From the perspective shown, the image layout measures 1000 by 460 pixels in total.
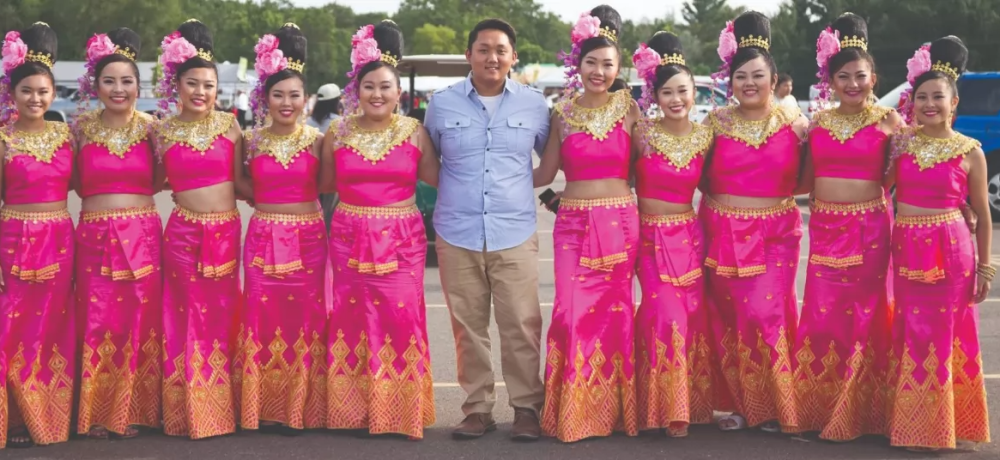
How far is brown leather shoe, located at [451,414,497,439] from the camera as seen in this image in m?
5.55

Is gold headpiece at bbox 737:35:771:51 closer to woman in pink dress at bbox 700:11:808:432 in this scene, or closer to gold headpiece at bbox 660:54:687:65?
woman in pink dress at bbox 700:11:808:432

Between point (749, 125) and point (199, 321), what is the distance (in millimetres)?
2620

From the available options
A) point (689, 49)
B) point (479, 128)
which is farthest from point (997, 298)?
point (689, 49)

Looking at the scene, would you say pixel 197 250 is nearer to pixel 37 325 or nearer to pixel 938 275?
pixel 37 325

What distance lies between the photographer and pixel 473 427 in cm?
557

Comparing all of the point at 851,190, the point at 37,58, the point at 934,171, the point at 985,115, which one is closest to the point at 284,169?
the point at 37,58

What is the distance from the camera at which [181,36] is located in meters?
5.65

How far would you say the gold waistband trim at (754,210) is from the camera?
5496mm

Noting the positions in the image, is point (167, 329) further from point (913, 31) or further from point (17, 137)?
point (913, 31)

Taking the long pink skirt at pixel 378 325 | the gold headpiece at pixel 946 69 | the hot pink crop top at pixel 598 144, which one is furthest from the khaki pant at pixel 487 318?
the gold headpiece at pixel 946 69

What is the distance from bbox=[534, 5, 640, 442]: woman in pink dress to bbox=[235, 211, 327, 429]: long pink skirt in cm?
Result: 107

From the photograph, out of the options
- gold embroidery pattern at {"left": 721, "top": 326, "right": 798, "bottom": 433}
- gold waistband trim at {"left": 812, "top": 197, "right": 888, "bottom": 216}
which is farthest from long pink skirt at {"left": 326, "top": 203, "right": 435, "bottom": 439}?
gold waistband trim at {"left": 812, "top": 197, "right": 888, "bottom": 216}

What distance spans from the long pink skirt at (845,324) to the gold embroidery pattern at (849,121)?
311 millimetres

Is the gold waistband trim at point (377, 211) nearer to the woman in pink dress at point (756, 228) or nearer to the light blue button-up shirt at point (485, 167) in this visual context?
the light blue button-up shirt at point (485, 167)
